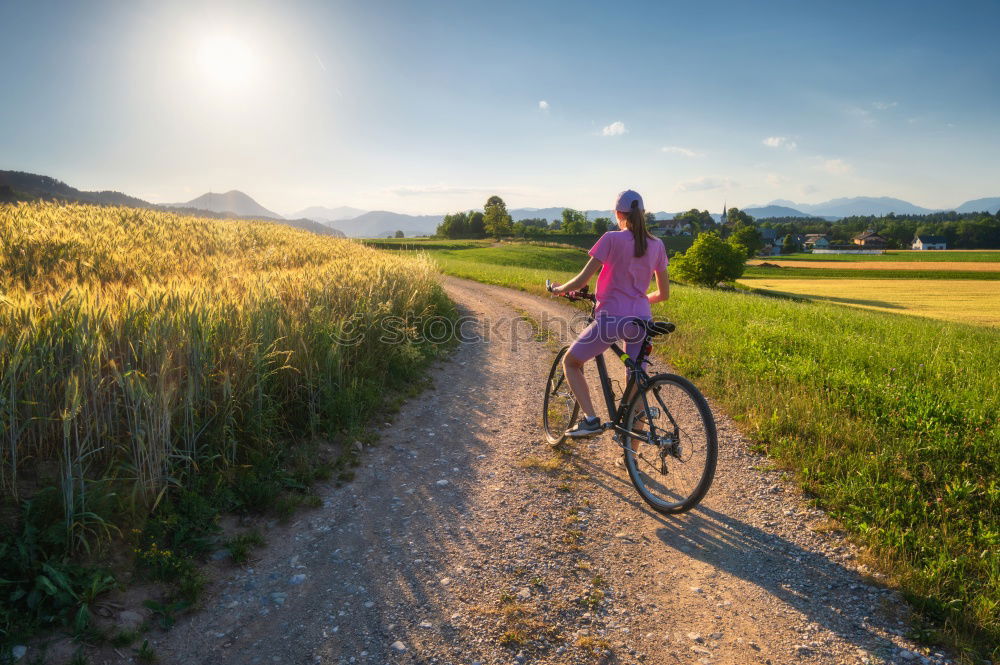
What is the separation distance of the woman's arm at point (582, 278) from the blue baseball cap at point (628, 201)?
1.92ft

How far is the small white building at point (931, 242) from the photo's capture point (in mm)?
112438

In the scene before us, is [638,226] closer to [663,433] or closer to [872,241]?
[663,433]

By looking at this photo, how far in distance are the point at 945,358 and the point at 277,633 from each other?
10.2m

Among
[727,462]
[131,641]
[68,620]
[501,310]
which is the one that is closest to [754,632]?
[727,462]

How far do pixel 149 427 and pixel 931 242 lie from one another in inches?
6127

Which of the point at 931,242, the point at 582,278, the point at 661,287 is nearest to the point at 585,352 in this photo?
the point at 582,278

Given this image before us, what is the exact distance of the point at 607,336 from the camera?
4.99 metres

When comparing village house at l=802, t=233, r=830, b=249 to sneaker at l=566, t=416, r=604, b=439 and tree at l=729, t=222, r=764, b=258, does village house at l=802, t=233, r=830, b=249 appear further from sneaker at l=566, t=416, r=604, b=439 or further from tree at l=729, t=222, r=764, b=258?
sneaker at l=566, t=416, r=604, b=439

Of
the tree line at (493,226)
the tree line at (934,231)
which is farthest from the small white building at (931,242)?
the tree line at (493,226)

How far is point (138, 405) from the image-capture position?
4.00m

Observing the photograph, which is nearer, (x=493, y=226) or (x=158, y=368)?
(x=158, y=368)

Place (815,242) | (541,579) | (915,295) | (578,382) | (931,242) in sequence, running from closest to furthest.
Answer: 1. (541,579)
2. (578,382)
3. (915,295)
4. (931,242)
5. (815,242)

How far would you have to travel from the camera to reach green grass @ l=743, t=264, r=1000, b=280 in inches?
1991

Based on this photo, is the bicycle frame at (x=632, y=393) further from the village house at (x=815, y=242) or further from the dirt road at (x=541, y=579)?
the village house at (x=815, y=242)
